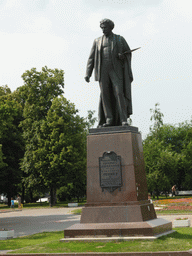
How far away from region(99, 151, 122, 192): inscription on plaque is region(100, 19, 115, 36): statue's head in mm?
3824

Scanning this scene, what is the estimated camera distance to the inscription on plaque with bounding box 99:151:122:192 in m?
10.0

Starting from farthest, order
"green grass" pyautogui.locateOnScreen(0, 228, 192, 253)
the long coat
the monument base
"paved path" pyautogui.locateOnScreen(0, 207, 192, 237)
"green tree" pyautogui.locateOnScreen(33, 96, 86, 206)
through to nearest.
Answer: "green tree" pyautogui.locateOnScreen(33, 96, 86, 206) < "paved path" pyautogui.locateOnScreen(0, 207, 192, 237) < the long coat < the monument base < "green grass" pyautogui.locateOnScreen(0, 228, 192, 253)

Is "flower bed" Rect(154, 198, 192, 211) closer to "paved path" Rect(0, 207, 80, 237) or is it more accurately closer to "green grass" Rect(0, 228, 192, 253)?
"paved path" Rect(0, 207, 80, 237)

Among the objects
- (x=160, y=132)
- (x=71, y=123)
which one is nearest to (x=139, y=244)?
(x=71, y=123)

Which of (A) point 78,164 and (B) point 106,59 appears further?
(A) point 78,164

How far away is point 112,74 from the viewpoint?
37.3 feet

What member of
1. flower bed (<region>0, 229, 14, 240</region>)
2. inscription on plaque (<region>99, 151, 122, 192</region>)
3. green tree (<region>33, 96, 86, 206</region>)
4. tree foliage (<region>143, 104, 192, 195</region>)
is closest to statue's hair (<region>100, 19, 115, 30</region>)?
inscription on plaque (<region>99, 151, 122, 192</region>)

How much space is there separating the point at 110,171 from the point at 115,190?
53 cm

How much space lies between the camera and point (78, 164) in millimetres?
39844

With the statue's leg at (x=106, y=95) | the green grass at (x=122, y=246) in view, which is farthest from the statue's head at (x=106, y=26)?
the green grass at (x=122, y=246)

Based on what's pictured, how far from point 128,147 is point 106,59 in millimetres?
2921

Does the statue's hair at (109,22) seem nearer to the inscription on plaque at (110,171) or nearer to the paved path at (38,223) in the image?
the inscription on plaque at (110,171)

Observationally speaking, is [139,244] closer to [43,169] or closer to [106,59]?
[106,59]

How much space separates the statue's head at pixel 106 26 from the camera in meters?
11.5
